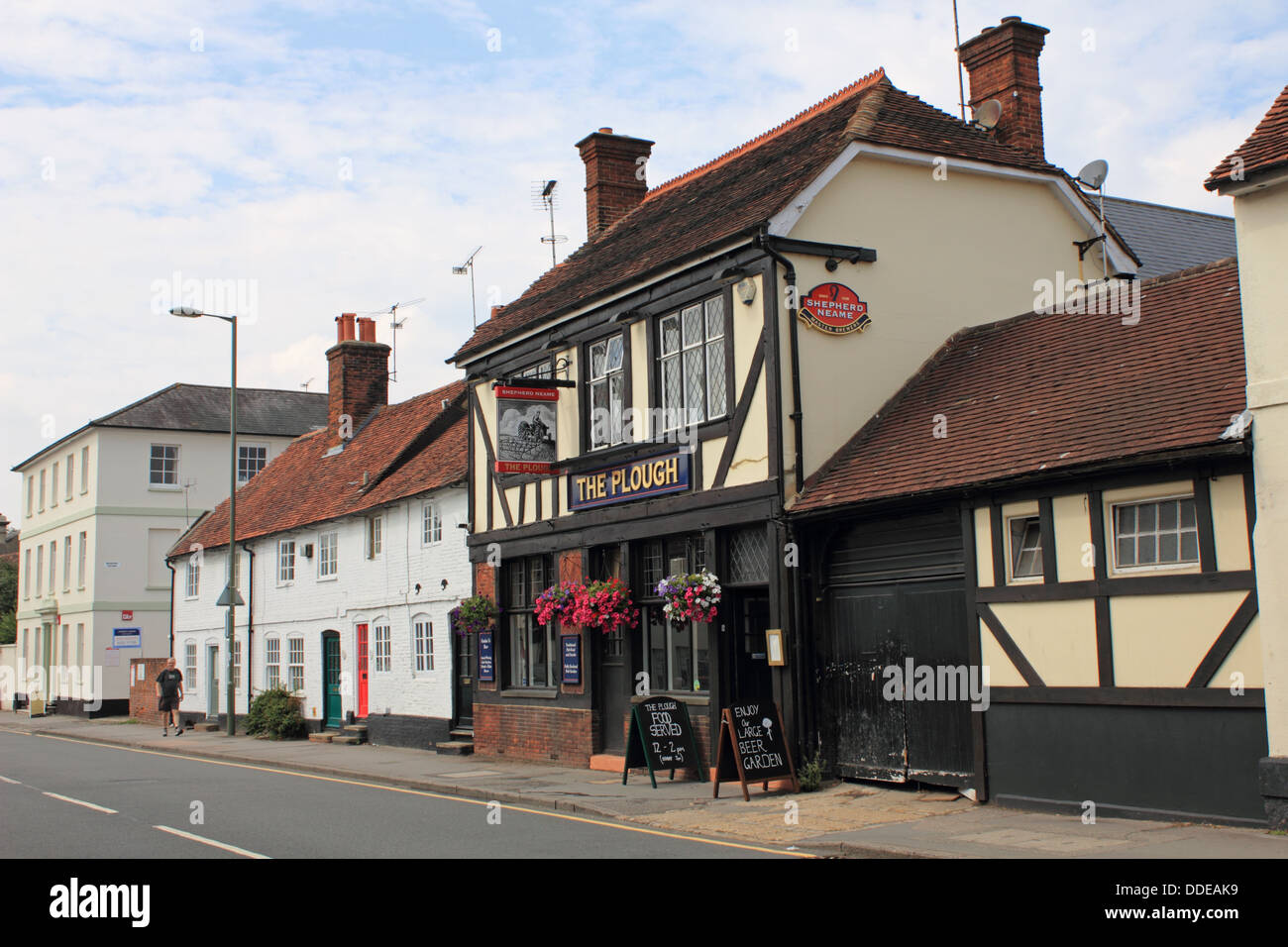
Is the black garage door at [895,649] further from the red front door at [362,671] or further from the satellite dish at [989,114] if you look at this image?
the red front door at [362,671]

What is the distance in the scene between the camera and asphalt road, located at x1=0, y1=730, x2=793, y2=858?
10898mm

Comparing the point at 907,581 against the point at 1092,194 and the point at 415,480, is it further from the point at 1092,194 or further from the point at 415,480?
the point at 415,480

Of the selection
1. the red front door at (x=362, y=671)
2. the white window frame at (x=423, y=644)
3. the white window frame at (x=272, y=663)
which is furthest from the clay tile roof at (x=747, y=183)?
the white window frame at (x=272, y=663)

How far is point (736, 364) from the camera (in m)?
15.7

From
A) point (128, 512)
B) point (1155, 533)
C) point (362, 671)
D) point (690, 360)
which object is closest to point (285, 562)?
point (362, 671)

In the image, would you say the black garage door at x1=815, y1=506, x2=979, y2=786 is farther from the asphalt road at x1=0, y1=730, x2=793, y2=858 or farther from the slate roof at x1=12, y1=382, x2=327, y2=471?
the slate roof at x1=12, y1=382, x2=327, y2=471

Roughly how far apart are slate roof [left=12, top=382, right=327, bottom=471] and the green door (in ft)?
61.7

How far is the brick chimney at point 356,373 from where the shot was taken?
32.3m

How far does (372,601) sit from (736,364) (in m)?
12.8

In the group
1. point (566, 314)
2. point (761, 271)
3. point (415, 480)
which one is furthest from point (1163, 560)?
point (415, 480)

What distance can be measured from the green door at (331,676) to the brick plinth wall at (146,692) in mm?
10291

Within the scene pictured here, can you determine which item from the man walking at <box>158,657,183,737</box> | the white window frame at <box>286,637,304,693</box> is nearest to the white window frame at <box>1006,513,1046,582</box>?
the white window frame at <box>286,637,304,693</box>

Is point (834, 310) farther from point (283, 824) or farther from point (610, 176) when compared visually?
point (610, 176)

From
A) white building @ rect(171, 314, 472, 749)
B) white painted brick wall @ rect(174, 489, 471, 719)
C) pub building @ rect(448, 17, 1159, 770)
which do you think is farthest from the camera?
white building @ rect(171, 314, 472, 749)
